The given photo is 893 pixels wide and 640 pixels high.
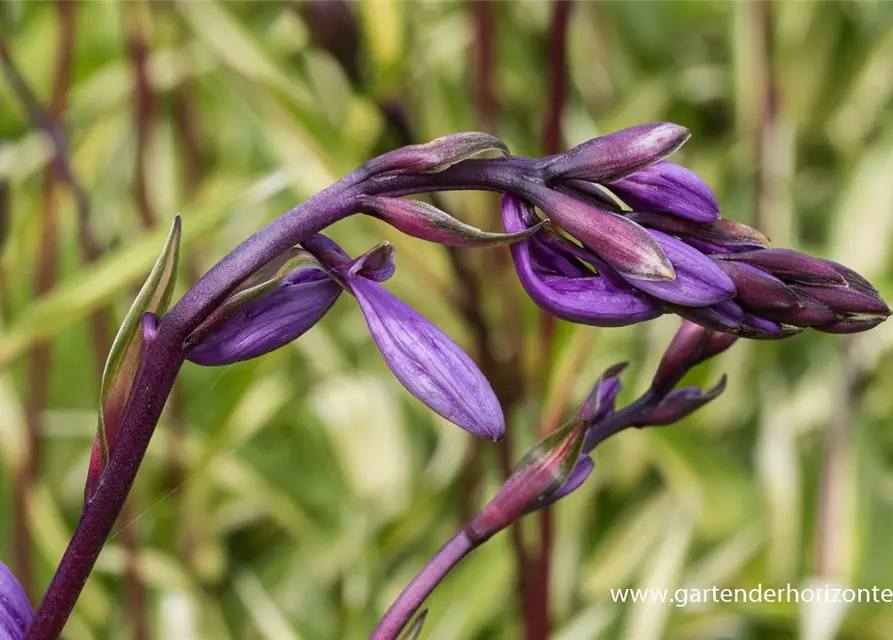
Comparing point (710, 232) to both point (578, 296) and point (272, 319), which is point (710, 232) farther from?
point (272, 319)

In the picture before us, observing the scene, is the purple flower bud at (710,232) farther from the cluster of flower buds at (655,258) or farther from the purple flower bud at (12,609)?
the purple flower bud at (12,609)

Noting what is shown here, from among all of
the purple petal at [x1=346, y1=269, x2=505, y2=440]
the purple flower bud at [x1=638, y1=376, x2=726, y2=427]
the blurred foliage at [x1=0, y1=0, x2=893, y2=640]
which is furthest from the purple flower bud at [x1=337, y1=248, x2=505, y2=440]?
the blurred foliage at [x1=0, y1=0, x2=893, y2=640]

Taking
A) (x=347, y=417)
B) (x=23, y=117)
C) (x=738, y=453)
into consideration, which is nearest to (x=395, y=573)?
(x=347, y=417)

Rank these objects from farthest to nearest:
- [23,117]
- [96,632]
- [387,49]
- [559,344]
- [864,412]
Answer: [23,117] → [864,412] → [96,632] → [387,49] → [559,344]

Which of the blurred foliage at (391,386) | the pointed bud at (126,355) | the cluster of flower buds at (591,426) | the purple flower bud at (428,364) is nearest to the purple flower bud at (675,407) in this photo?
the cluster of flower buds at (591,426)

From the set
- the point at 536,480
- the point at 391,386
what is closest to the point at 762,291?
the point at 536,480

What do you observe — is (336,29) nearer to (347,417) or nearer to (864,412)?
(347,417)

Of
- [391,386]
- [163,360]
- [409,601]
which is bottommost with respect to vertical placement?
[409,601]
